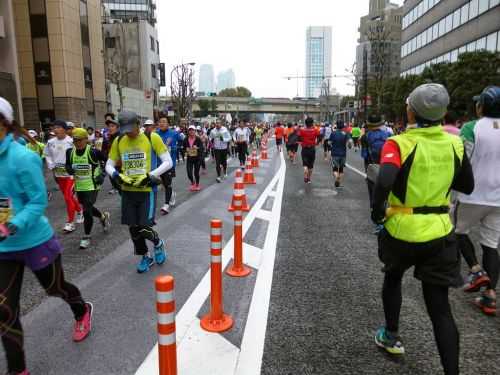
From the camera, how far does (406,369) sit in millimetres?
3053

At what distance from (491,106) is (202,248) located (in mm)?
4032

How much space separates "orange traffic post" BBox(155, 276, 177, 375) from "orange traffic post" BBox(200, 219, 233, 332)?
140 centimetres

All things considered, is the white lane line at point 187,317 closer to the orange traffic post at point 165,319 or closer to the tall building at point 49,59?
the orange traffic post at point 165,319

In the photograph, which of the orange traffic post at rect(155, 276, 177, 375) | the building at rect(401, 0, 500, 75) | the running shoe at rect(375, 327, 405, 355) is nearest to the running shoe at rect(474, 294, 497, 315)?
the running shoe at rect(375, 327, 405, 355)

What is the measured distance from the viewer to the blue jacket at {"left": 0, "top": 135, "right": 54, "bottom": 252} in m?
2.65

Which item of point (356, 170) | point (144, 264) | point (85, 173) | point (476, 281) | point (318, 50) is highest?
point (318, 50)

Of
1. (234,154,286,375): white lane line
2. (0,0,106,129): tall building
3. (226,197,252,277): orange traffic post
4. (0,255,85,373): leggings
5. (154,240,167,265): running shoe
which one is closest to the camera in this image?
(0,255,85,373): leggings

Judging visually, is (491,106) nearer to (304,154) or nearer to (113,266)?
(113,266)

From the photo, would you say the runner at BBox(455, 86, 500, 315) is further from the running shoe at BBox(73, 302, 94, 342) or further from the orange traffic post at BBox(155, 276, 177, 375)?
the running shoe at BBox(73, 302, 94, 342)

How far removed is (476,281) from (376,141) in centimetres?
377

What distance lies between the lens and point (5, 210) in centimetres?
273

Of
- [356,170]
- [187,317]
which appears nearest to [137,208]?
[187,317]

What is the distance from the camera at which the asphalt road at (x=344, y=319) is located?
123 inches

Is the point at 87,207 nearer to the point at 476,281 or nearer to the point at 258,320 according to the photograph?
the point at 258,320
